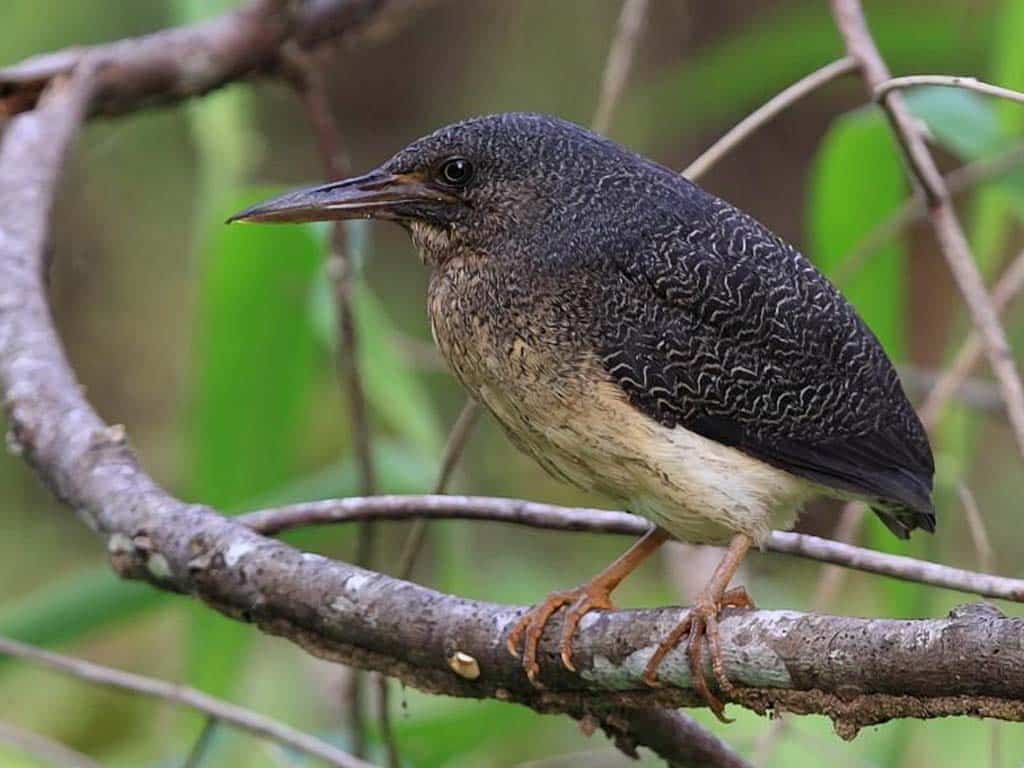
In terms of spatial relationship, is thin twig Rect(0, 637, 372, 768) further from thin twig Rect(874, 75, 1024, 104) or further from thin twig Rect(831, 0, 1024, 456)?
thin twig Rect(874, 75, 1024, 104)

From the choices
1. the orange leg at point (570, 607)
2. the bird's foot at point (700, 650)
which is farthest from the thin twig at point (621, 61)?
the bird's foot at point (700, 650)

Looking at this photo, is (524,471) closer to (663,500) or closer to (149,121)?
(149,121)

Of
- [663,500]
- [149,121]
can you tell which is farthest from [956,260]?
[149,121]

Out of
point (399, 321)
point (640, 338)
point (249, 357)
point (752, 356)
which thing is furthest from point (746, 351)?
point (399, 321)

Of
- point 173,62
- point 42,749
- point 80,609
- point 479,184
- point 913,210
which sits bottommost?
point 42,749

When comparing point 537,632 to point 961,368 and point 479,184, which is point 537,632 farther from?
point 961,368

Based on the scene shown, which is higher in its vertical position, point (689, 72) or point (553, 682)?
point (689, 72)

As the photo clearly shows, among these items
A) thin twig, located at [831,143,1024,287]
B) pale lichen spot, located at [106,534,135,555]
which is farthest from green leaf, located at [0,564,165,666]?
thin twig, located at [831,143,1024,287]
